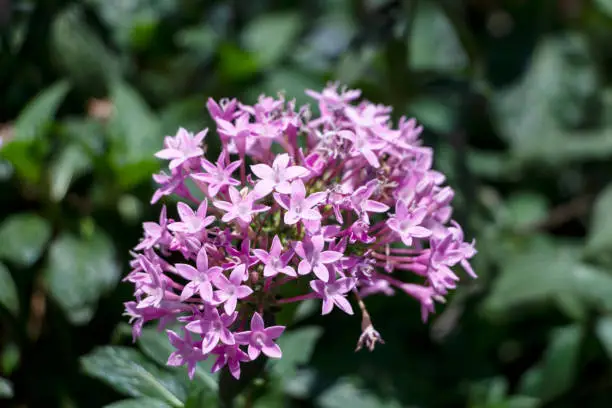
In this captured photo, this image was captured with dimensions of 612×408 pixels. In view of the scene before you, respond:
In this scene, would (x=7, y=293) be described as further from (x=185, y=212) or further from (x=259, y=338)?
(x=259, y=338)

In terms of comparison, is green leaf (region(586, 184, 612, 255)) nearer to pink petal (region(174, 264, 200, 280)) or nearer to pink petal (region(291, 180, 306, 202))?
pink petal (region(291, 180, 306, 202))

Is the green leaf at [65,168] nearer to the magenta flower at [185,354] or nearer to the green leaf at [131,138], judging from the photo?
the green leaf at [131,138]

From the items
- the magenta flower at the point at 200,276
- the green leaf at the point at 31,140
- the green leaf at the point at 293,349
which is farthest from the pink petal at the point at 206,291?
the green leaf at the point at 31,140

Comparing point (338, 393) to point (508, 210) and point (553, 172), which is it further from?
point (553, 172)

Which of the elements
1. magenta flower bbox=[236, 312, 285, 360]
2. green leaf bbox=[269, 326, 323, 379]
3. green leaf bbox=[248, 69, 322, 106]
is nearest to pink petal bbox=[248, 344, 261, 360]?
magenta flower bbox=[236, 312, 285, 360]

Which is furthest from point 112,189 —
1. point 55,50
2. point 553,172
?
point 553,172
